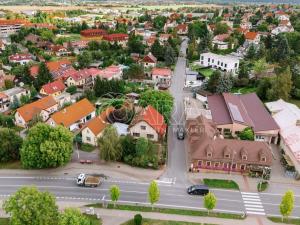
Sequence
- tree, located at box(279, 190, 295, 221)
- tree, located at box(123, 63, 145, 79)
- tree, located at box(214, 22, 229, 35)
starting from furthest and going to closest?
1. tree, located at box(214, 22, 229, 35)
2. tree, located at box(123, 63, 145, 79)
3. tree, located at box(279, 190, 295, 221)

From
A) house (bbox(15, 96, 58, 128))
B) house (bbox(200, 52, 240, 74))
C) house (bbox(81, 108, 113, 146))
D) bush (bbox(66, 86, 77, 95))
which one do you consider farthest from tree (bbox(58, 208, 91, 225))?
house (bbox(200, 52, 240, 74))

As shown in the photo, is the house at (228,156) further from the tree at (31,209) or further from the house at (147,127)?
the tree at (31,209)

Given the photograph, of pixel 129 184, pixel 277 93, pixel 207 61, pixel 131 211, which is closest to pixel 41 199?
pixel 131 211

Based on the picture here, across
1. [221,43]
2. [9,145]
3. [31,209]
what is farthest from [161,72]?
[31,209]

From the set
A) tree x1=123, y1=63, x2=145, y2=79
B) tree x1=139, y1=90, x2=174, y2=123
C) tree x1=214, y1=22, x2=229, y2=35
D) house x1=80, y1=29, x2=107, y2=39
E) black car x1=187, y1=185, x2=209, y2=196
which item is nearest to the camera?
black car x1=187, y1=185, x2=209, y2=196

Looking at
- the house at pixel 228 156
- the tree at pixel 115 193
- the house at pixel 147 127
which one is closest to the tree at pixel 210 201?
the house at pixel 228 156

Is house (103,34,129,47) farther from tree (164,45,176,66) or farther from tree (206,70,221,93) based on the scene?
tree (206,70,221,93)
